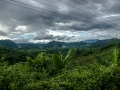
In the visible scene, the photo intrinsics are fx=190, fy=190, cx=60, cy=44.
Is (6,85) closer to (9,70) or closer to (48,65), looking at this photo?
(9,70)

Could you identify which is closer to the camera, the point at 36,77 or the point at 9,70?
the point at 9,70

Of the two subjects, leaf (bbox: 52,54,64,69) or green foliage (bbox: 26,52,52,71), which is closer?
leaf (bbox: 52,54,64,69)

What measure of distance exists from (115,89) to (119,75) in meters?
0.84

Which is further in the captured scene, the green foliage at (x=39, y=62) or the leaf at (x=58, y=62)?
the green foliage at (x=39, y=62)

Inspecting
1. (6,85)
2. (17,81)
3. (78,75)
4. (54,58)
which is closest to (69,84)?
(78,75)

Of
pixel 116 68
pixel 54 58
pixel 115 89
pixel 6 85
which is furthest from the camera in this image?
pixel 54 58

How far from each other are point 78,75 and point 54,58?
4.67 meters

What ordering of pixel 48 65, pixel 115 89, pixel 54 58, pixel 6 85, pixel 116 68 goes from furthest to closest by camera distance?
pixel 48 65 → pixel 54 58 → pixel 6 85 → pixel 116 68 → pixel 115 89

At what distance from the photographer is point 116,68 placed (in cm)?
999

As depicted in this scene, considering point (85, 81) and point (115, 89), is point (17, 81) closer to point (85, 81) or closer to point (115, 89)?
point (85, 81)

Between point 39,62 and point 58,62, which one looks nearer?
point 58,62

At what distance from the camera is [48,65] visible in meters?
15.8

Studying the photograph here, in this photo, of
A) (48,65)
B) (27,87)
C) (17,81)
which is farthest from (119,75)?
(48,65)

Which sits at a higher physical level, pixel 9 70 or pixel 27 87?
pixel 9 70
